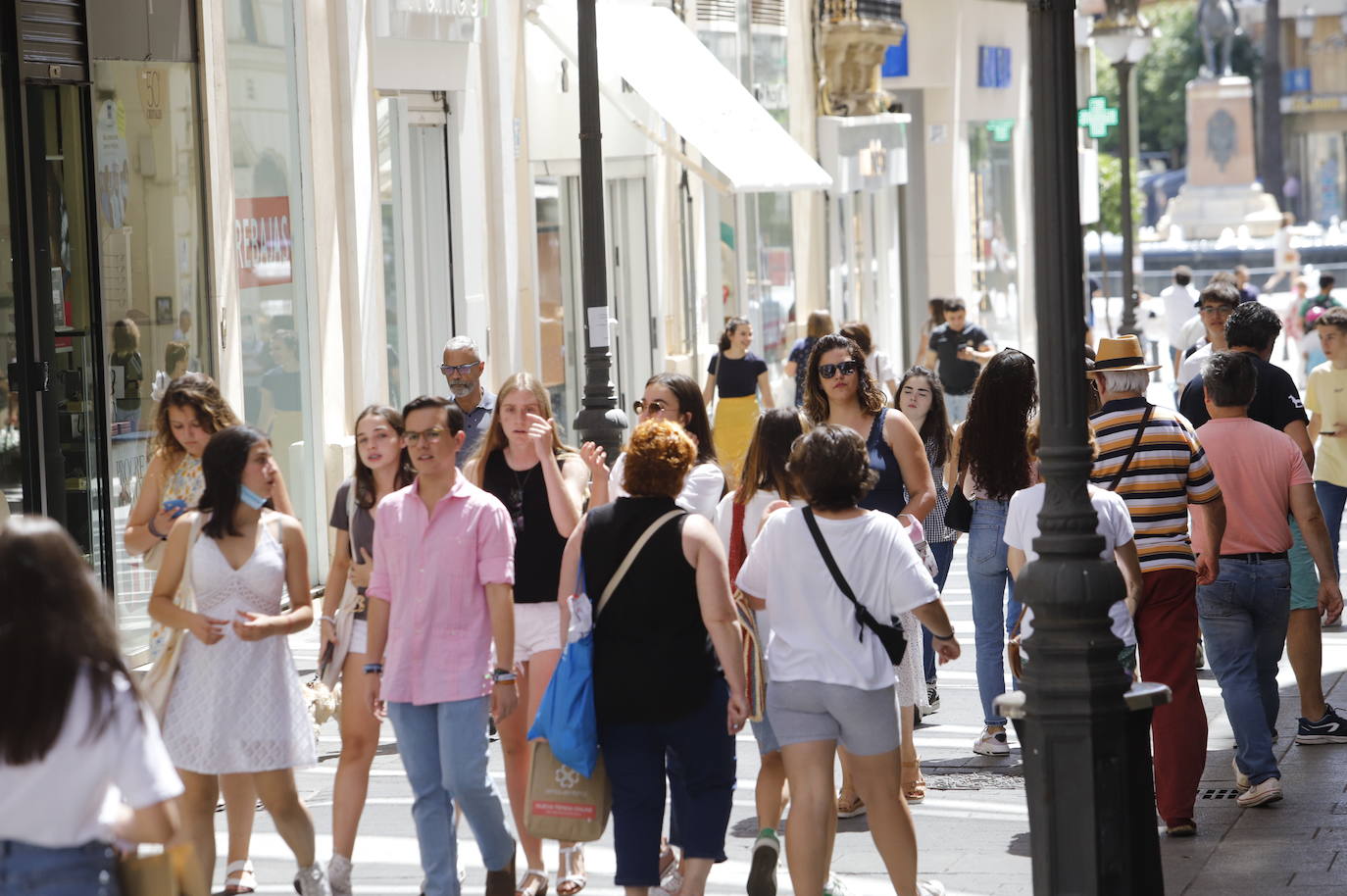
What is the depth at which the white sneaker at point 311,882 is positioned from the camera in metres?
7.29

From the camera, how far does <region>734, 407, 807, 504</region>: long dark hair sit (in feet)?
26.5

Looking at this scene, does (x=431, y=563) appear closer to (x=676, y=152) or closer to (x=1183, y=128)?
(x=676, y=152)

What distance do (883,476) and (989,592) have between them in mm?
919

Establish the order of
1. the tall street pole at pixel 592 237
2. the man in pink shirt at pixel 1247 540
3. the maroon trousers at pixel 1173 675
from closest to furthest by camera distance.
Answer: the maroon trousers at pixel 1173 675 → the man in pink shirt at pixel 1247 540 → the tall street pole at pixel 592 237

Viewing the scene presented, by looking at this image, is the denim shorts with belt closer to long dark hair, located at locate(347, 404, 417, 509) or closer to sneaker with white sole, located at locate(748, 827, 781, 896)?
sneaker with white sole, located at locate(748, 827, 781, 896)

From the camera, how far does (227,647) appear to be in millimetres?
7191

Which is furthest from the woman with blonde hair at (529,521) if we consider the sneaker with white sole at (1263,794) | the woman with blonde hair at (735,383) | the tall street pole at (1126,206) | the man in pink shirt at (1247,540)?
the tall street pole at (1126,206)

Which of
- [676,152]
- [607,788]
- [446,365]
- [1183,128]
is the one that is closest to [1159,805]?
[607,788]

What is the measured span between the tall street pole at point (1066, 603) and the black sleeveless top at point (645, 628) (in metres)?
1.03

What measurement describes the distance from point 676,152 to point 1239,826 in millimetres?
12644

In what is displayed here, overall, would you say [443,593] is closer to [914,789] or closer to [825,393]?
[914,789]

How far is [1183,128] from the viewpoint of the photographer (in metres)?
104

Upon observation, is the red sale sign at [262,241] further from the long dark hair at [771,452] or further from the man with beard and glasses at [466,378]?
the long dark hair at [771,452]

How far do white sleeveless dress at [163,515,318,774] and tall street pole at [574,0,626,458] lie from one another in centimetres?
512
